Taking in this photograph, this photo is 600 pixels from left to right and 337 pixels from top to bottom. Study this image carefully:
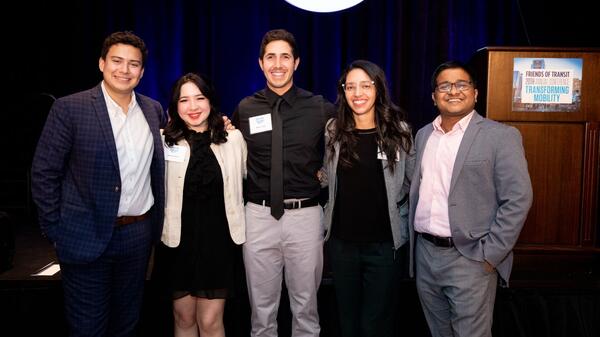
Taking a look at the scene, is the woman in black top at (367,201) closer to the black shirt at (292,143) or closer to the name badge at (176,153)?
the black shirt at (292,143)

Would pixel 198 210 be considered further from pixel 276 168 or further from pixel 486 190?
pixel 486 190

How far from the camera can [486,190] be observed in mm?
1912

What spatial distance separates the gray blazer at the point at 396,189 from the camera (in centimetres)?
208

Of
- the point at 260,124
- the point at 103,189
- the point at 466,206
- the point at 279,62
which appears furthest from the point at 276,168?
the point at 466,206

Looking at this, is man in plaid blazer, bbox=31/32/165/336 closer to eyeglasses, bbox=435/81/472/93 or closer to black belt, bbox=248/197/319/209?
black belt, bbox=248/197/319/209

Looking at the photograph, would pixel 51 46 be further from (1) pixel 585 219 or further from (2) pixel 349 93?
(1) pixel 585 219

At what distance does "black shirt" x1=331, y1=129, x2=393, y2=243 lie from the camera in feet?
6.77

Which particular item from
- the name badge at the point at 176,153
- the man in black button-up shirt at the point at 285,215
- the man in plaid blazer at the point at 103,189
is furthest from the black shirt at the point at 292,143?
the man in plaid blazer at the point at 103,189

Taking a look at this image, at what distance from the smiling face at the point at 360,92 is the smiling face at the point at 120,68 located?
1.01 metres

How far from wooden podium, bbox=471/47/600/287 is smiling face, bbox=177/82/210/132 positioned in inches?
80.9

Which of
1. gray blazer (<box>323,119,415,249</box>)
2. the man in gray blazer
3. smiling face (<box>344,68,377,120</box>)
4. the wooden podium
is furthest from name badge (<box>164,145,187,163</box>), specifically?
the wooden podium

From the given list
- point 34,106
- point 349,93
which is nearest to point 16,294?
point 349,93

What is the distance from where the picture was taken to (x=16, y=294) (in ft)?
8.68

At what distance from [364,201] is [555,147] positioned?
184 centimetres
